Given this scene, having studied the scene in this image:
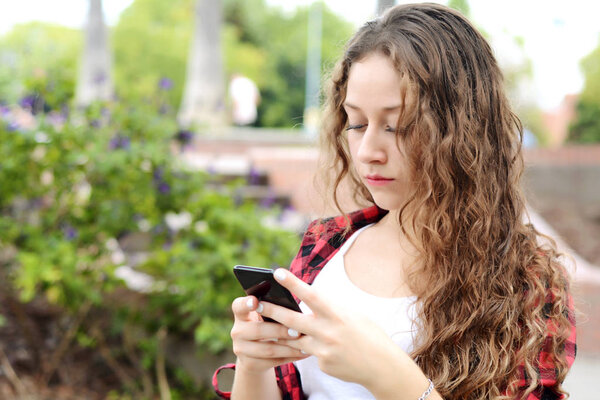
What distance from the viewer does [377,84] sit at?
128 centimetres

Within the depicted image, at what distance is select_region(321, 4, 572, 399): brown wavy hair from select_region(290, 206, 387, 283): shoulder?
0.74ft

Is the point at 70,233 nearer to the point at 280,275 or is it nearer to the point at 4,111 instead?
the point at 4,111

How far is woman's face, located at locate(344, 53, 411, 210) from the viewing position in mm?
1274

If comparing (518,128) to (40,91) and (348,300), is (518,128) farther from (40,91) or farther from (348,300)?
(40,91)

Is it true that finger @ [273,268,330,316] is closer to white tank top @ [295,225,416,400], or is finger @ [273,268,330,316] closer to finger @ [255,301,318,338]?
finger @ [255,301,318,338]

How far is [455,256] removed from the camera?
53.2 inches

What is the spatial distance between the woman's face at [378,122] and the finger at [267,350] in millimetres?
357

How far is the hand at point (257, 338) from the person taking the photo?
3.99 feet

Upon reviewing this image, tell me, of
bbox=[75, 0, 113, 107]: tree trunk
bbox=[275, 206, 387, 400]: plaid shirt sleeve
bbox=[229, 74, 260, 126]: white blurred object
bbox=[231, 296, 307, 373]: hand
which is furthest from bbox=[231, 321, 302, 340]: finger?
bbox=[229, 74, 260, 126]: white blurred object

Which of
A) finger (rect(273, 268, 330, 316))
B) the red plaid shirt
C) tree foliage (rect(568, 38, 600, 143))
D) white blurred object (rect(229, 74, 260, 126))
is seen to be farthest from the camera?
white blurred object (rect(229, 74, 260, 126))

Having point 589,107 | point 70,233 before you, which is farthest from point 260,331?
point 589,107

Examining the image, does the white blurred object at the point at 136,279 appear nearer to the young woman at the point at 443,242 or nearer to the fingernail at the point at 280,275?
the young woman at the point at 443,242

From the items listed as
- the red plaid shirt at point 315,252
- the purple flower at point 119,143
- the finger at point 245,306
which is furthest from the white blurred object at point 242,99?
the finger at point 245,306

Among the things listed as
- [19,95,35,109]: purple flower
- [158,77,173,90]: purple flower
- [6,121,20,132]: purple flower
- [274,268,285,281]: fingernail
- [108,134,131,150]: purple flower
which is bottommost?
[108,134,131,150]: purple flower
